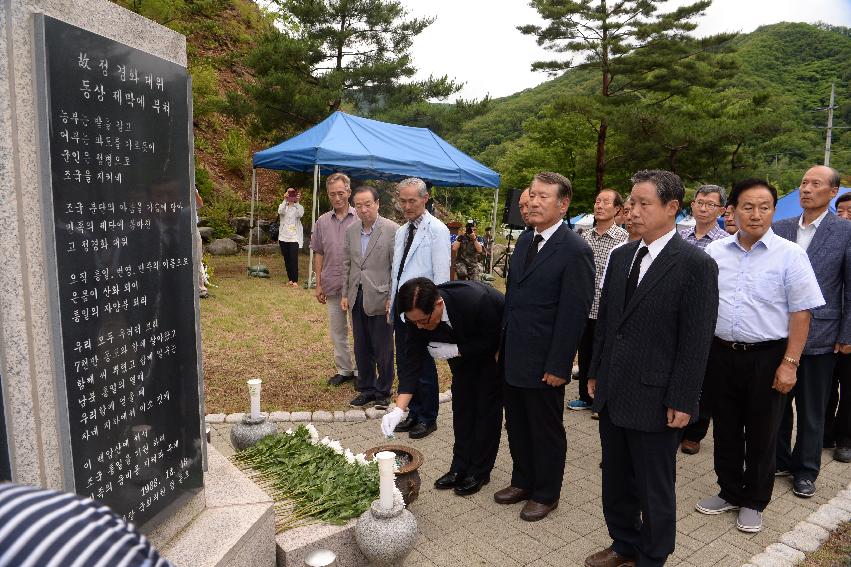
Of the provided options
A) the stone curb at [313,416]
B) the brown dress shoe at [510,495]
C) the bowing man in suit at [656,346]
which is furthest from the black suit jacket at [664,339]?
the stone curb at [313,416]

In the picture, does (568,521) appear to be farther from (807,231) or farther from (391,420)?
(807,231)

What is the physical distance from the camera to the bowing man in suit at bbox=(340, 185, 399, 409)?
5004mm

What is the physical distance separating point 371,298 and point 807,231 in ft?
10.7

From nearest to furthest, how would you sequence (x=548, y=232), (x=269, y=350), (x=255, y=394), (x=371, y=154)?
(x=548, y=232) < (x=255, y=394) < (x=269, y=350) < (x=371, y=154)

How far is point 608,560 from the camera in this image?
9.82 feet

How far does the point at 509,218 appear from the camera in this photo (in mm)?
12969

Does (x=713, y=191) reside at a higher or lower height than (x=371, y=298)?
higher

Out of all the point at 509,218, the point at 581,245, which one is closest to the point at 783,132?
the point at 509,218

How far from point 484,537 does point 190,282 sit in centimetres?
207

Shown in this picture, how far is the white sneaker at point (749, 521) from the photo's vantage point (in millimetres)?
3352

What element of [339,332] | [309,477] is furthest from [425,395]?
[309,477]

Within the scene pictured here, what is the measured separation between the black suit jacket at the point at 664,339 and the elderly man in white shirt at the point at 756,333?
0.85 metres

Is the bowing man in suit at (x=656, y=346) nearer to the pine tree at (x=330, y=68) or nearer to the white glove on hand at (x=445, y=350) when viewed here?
the white glove on hand at (x=445, y=350)

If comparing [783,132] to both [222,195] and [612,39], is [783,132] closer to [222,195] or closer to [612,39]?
[612,39]
